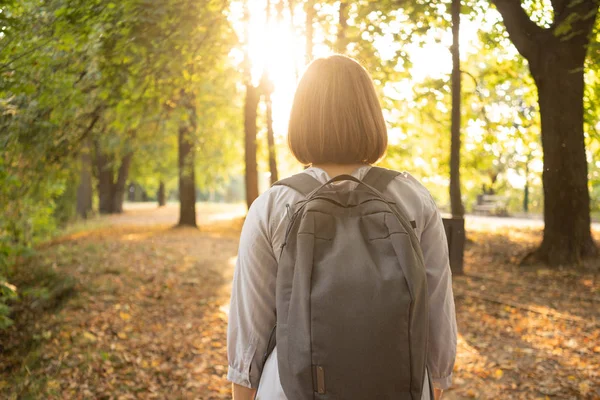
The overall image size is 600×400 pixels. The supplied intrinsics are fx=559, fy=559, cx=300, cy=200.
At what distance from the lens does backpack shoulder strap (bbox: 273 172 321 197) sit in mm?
1745

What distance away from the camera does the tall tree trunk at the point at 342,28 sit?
25.2ft

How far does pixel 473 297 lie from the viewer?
27.5 ft

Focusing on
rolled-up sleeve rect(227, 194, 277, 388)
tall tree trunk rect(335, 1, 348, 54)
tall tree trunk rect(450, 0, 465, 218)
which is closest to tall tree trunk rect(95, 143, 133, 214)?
tall tree trunk rect(335, 1, 348, 54)

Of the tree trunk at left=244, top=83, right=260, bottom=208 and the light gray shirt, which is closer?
the light gray shirt

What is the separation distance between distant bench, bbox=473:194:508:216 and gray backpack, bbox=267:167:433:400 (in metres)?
23.8

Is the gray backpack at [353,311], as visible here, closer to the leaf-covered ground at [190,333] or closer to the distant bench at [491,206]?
the leaf-covered ground at [190,333]

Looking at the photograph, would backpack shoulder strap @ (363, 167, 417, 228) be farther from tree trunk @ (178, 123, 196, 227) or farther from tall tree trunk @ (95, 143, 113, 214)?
tall tree trunk @ (95, 143, 113, 214)

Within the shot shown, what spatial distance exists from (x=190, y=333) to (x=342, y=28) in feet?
15.5

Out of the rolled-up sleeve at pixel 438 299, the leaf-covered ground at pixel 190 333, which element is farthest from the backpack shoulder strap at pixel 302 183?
the leaf-covered ground at pixel 190 333

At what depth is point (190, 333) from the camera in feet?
24.2

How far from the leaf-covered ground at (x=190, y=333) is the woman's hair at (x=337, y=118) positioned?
4.12 meters

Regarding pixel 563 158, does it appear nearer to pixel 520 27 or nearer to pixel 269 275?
pixel 520 27

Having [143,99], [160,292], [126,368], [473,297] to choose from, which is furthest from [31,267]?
[473,297]

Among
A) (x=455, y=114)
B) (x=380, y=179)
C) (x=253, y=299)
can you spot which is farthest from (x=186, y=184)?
(x=380, y=179)
